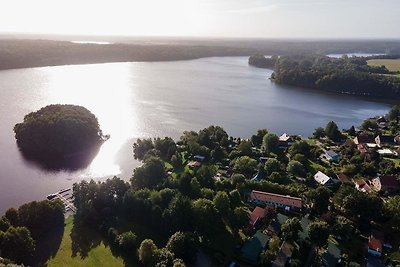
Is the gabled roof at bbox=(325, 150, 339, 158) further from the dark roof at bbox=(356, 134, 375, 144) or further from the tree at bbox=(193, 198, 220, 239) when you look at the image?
the tree at bbox=(193, 198, 220, 239)

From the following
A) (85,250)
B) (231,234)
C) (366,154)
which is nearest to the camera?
(85,250)

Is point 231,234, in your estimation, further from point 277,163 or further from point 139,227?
point 277,163

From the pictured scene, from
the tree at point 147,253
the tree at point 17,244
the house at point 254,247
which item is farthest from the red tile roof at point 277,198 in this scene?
the tree at point 17,244

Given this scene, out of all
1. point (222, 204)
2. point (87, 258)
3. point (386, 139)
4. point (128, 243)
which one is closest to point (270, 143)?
point (386, 139)

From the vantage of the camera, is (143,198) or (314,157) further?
(314,157)

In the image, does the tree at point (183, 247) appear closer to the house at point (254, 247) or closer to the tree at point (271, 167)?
the house at point (254, 247)

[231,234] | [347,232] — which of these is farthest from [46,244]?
[347,232]

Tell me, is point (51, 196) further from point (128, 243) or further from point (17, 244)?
point (128, 243)

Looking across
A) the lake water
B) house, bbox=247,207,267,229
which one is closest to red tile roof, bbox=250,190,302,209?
house, bbox=247,207,267,229
